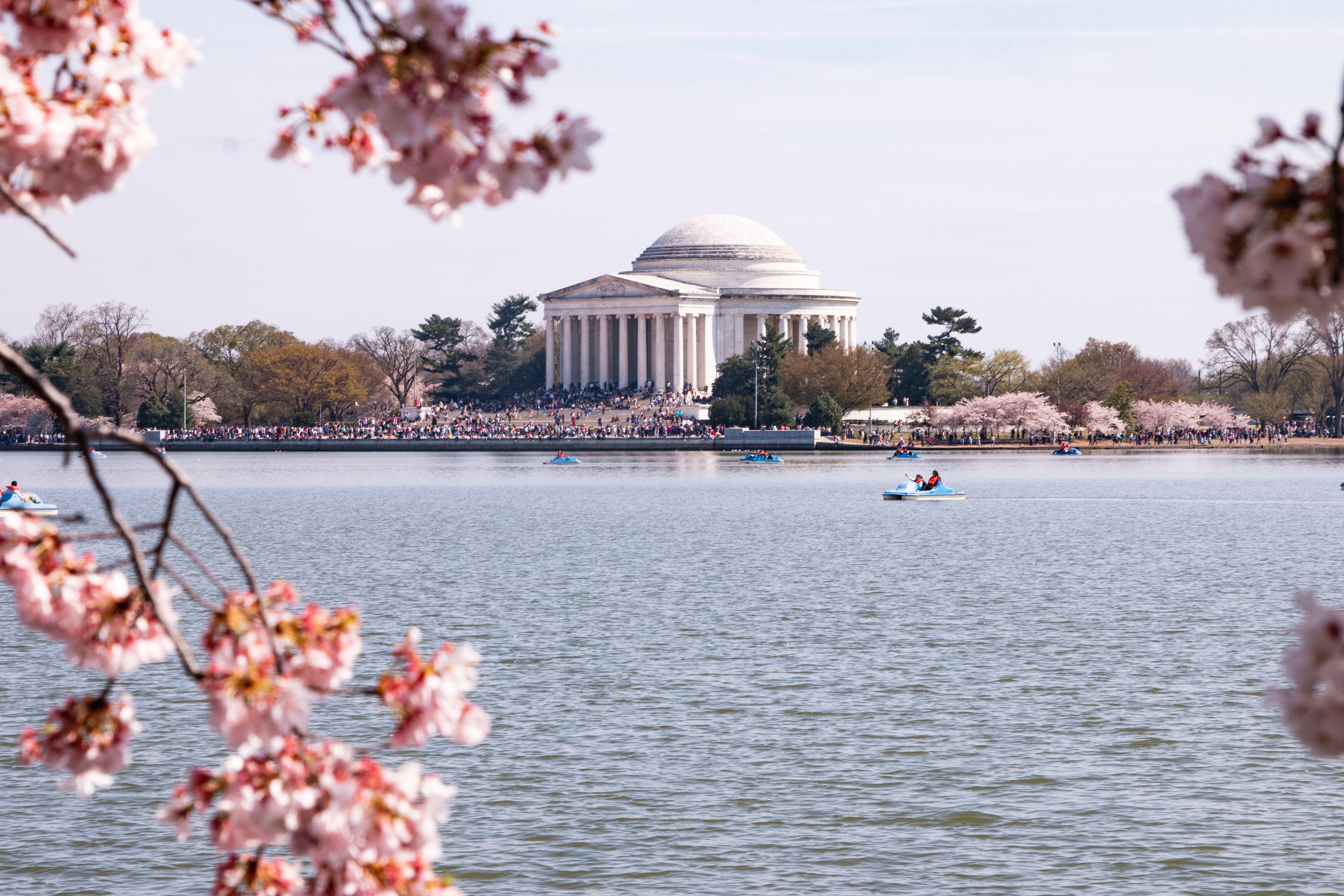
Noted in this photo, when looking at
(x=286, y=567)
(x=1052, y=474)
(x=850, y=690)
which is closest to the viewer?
(x=850, y=690)

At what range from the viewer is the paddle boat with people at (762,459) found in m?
120

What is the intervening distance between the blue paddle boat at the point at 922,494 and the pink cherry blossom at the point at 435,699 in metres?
66.9

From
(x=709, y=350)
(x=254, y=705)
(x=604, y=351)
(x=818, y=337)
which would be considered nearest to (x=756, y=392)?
(x=818, y=337)

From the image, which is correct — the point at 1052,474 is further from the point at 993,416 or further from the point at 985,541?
the point at 985,541

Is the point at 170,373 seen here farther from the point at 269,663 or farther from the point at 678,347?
the point at 269,663

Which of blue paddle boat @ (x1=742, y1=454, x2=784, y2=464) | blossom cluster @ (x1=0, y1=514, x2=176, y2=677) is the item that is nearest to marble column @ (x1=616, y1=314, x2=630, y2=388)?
blue paddle boat @ (x1=742, y1=454, x2=784, y2=464)

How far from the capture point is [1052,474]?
104875mm

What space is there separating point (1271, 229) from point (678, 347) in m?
167

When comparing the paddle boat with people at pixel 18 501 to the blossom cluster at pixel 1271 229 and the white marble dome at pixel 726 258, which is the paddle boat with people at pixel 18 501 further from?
the white marble dome at pixel 726 258

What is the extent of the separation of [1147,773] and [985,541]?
1425 inches

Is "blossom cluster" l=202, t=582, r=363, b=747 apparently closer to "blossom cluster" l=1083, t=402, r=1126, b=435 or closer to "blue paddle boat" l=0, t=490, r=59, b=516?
"blue paddle boat" l=0, t=490, r=59, b=516

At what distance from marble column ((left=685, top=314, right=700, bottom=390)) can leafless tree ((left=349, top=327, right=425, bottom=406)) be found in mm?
29408

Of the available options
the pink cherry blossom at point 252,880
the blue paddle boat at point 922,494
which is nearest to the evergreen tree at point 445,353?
the blue paddle boat at point 922,494

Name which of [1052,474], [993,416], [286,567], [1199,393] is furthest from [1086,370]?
[286,567]
